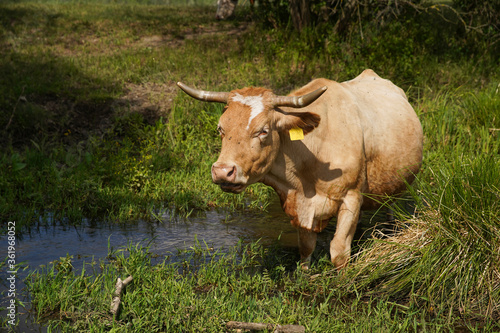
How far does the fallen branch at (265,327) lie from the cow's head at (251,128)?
1.06 meters

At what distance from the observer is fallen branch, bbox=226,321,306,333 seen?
12.0 ft

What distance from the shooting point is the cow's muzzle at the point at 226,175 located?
13.2ft

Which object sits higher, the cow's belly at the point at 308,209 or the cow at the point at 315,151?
the cow at the point at 315,151

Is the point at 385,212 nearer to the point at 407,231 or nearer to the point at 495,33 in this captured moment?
the point at 407,231

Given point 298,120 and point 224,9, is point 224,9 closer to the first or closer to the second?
point 224,9

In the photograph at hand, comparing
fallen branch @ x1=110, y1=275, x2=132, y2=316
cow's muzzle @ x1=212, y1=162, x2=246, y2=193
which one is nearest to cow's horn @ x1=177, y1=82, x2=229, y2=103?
cow's muzzle @ x1=212, y1=162, x2=246, y2=193

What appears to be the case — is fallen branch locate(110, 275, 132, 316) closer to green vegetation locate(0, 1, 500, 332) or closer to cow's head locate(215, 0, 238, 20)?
green vegetation locate(0, 1, 500, 332)

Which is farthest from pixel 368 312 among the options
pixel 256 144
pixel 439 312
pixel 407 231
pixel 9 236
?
pixel 9 236

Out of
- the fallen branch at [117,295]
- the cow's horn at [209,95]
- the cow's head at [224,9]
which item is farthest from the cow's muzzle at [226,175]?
the cow's head at [224,9]

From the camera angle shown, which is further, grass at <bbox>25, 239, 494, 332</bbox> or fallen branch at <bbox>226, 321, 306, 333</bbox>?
grass at <bbox>25, 239, 494, 332</bbox>

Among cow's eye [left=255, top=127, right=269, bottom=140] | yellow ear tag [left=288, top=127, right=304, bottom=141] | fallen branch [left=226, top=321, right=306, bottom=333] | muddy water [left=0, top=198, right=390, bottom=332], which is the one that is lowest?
muddy water [left=0, top=198, right=390, bottom=332]

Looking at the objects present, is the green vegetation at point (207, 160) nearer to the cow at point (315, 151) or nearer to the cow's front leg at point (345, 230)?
the cow's front leg at point (345, 230)

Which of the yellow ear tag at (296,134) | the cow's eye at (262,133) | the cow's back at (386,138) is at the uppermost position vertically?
the cow's eye at (262,133)

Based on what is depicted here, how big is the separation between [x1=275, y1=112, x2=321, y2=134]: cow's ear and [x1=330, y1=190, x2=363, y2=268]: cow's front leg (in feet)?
2.53
